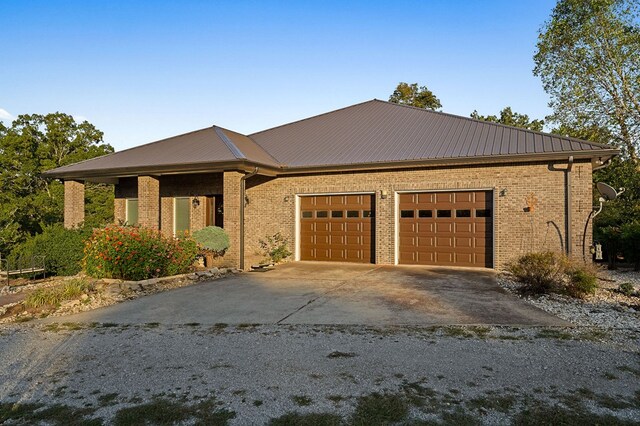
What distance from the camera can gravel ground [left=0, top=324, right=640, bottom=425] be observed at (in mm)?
3355

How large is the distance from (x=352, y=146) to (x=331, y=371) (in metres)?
11.1

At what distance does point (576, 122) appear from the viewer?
21.8 meters

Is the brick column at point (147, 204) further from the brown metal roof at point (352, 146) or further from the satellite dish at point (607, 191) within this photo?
the satellite dish at point (607, 191)

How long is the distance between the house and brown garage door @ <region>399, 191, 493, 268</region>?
31 millimetres

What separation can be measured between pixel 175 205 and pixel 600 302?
555 inches

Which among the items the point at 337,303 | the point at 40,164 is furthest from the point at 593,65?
the point at 40,164

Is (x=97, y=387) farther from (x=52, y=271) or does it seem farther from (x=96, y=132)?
(x=96, y=132)

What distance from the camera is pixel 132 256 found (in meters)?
10.1

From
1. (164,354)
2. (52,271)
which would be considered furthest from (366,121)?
(164,354)

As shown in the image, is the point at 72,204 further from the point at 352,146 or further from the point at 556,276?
the point at 556,276

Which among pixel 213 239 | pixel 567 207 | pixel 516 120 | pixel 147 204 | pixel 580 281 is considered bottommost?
pixel 580 281

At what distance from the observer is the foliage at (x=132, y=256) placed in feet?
33.2

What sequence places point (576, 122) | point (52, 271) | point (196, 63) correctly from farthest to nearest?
point (576, 122), point (196, 63), point (52, 271)

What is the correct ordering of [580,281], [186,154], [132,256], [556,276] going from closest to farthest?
[580,281]
[556,276]
[132,256]
[186,154]
